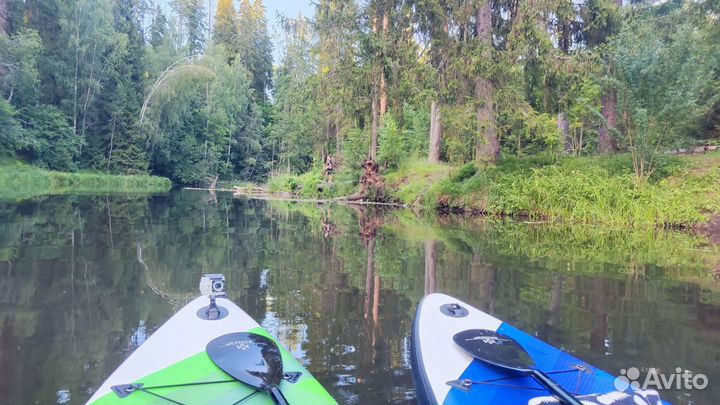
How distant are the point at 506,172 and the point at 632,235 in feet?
15.6

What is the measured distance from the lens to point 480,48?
13375 millimetres

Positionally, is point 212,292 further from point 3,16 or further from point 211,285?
point 3,16

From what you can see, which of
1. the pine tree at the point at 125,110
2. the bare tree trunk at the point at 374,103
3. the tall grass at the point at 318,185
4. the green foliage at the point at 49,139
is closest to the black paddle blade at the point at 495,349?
the bare tree trunk at the point at 374,103

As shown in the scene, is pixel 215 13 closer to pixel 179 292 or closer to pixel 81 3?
pixel 81 3

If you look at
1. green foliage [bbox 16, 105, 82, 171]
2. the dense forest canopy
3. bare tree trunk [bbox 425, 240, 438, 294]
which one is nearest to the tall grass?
the dense forest canopy

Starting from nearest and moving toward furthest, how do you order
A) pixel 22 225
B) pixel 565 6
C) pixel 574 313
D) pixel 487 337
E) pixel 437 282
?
pixel 487 337
pixel 574 313
pixel 437 282
pixel 22 225
pixel 565 6

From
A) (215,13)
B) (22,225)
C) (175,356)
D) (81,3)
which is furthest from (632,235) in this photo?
(215,13)

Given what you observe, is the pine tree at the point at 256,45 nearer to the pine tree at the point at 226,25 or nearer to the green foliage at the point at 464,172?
the pine tree at the point at 226,25

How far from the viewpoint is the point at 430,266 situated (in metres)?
6.47

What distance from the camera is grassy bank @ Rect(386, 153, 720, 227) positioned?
36.2 ft

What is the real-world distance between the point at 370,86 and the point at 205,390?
16241 millimetres

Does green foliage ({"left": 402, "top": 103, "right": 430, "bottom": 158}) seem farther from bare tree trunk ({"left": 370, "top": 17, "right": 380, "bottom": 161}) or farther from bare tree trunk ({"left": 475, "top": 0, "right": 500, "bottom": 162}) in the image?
bare tree trunk ({"left": 475, "top": 0, "right": 500, "bottom": 162})

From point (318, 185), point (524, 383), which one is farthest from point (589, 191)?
point (318, 185)

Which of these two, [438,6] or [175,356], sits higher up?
[438,6]
